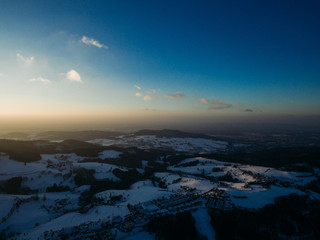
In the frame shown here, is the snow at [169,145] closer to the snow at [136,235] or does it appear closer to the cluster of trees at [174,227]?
the cluster of trees at [174,227]

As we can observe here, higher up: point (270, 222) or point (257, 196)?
point (257, 196)

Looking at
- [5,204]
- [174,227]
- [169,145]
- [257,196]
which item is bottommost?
[169,145]

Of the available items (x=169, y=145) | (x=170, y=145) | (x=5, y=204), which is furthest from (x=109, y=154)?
(x=170, y=145)

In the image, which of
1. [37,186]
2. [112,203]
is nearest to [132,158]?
[37,186]

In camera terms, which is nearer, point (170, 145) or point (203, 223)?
point (203, 223)

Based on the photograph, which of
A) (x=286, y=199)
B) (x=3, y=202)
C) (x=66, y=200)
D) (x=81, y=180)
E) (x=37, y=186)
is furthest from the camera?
(x=81, y=180)

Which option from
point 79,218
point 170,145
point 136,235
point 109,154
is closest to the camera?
point 136,235

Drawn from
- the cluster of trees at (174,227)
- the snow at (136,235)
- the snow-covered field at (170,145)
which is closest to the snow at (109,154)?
the snow-covered field at (170,145)

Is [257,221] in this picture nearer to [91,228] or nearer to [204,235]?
[204,235]

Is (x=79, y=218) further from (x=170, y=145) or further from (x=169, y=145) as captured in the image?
(x=170, y=145)
